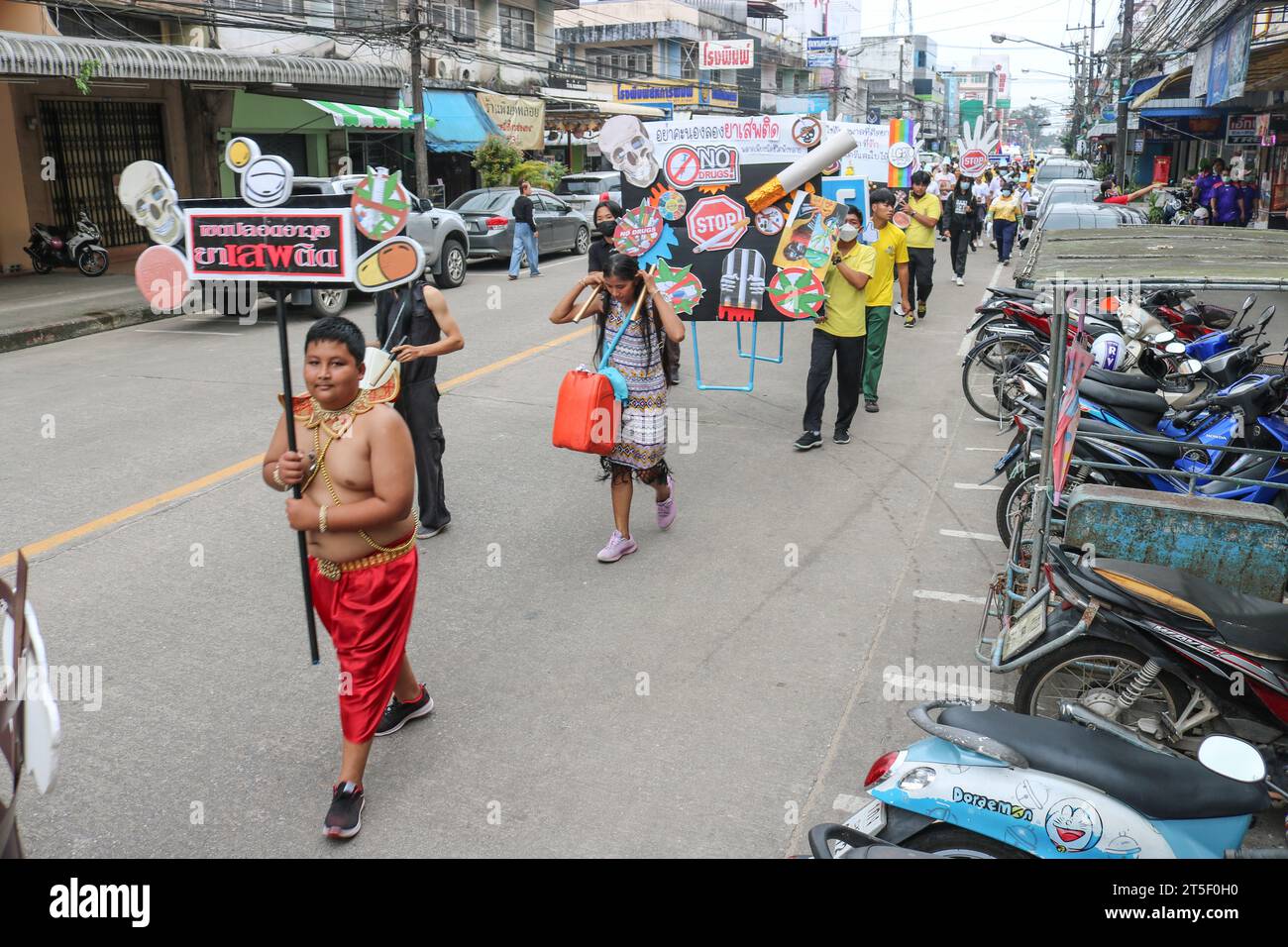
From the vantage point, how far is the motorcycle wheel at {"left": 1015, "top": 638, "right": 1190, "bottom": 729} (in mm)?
3904

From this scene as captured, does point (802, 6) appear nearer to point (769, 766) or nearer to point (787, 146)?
point (787, 146)

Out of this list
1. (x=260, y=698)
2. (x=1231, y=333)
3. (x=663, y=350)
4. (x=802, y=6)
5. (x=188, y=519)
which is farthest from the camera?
(x=802, y=6)

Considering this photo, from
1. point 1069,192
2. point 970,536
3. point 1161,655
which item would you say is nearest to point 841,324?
point 970,536

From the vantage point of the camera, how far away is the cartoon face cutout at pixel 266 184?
3871 mm

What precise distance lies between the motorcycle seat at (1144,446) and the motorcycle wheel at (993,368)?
3122 millimetres

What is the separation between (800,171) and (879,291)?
4.45ft

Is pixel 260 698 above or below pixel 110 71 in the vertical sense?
below

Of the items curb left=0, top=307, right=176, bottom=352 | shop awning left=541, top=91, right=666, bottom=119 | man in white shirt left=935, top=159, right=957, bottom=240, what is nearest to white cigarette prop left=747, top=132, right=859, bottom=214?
curb left=0, top=307, right=176, bottom=352

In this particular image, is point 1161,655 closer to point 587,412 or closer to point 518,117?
point 587,412

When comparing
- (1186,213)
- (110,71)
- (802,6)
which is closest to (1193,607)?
(110,71)

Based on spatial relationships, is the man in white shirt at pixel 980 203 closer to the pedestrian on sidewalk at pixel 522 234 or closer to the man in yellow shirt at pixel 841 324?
the pedestrian on sidewalk at pixel 522 234

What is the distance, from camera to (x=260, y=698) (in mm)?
4562

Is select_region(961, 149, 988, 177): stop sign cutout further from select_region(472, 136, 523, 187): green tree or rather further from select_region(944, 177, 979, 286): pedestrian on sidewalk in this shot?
select_region(472, 136, 523, 187): green tree
